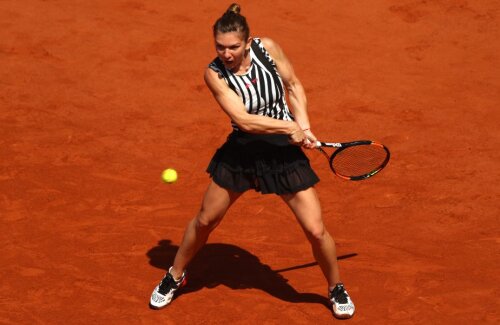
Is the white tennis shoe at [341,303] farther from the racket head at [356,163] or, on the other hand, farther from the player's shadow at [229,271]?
the racket head at [356,163]

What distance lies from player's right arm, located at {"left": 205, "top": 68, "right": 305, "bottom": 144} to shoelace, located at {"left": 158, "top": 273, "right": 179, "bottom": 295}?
1.49m

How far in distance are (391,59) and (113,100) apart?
129 inches

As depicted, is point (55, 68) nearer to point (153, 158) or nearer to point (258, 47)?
point (153, 158)

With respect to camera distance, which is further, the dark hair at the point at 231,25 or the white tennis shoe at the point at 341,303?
the white tennis shoe at the point at 341,303

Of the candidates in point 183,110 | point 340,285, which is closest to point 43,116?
point 183,110

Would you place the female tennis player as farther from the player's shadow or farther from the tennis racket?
the tennis racket

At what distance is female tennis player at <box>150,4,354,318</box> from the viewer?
19.5 feet

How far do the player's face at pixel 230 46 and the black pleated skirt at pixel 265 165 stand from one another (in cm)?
57

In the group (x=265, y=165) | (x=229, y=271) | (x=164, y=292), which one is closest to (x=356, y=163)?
(x=265, y=165)

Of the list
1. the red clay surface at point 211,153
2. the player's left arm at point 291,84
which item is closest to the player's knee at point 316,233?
the player's left arm at point 291,84

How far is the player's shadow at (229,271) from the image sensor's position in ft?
23.0

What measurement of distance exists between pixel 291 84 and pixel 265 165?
1.95ft

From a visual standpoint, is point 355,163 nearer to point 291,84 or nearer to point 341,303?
point 291,84

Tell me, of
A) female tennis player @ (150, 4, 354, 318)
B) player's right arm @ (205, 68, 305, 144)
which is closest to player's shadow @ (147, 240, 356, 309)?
female tennis player @ (150, 4, 354, 318)
